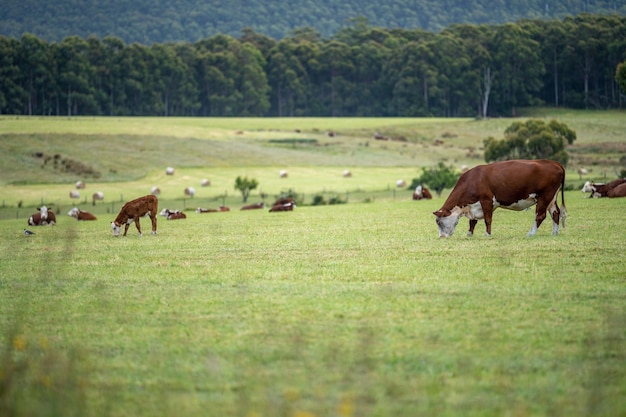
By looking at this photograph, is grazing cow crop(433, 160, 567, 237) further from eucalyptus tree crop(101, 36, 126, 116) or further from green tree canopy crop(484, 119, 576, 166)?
eucalyptus tree crop(101, 36, 126, 116)

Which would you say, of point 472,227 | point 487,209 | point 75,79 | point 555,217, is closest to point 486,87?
point 75,79

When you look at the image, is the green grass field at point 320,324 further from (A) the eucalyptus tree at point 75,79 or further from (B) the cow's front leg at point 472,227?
(A) the eucalyptus tree at point 75,79

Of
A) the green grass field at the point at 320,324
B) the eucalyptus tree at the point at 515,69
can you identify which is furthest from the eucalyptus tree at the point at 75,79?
the green grass field at the point at 320,324

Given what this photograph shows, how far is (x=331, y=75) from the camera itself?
159m

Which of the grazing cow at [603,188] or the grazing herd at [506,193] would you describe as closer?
the grazing herd at [506,193]

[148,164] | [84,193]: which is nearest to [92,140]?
[148,164]

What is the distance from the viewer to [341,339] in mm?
10648

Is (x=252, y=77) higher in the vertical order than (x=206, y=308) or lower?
higher

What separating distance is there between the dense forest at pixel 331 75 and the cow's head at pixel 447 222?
384ft

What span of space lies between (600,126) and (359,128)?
28794 millimetres

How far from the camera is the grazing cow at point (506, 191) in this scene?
21297 mm

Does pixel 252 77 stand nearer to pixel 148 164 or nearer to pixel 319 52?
pixel 319 52

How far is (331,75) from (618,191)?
12571 centimetres

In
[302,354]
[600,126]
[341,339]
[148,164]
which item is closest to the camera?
[302,354]
